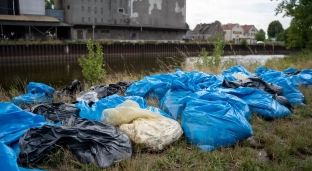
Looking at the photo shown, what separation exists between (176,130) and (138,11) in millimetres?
30089

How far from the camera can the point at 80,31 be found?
2680 centimetres

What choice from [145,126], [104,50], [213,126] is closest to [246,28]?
[104,50]

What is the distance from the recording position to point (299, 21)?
1073cm

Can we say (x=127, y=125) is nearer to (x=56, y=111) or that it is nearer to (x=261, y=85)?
(x=56, y=111)

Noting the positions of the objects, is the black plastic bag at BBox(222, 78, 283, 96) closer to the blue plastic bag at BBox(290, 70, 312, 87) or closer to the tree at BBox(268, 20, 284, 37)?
the blue plastic bag at BBox(290, 70, 312, 87)

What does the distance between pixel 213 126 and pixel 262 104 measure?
3.60 feet

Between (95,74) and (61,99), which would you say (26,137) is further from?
(95,74)

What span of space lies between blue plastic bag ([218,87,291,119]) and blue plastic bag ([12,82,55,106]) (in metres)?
2.97

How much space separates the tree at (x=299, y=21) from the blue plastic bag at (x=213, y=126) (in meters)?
9.96

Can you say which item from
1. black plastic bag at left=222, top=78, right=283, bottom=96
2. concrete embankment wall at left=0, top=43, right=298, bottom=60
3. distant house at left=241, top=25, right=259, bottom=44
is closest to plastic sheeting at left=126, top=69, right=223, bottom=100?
black plastic bag at left=222, top=78, right=283, bottom=96

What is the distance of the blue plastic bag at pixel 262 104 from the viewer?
3.00m

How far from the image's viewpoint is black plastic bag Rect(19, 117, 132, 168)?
193cm

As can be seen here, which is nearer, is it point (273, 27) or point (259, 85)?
point (259, 85)

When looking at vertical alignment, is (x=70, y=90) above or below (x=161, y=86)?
below
